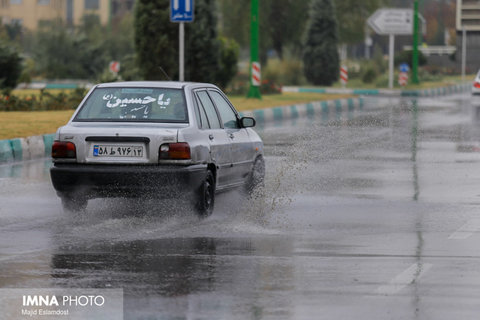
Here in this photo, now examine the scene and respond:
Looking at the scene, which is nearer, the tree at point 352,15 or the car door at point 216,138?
the car door at point 216,138

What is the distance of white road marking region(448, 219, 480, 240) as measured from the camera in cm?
1079

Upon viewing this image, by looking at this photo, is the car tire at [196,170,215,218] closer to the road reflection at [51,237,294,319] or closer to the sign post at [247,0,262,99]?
the road reflection at [51,237,294,319]

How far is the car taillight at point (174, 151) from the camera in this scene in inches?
457

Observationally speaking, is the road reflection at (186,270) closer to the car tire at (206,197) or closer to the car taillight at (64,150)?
the car tire at (206,197)

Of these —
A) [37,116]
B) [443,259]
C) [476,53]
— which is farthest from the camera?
[476,53]

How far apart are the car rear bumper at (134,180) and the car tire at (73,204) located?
1.25 feet

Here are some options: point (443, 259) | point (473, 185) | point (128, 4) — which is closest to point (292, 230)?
point (443, 259)

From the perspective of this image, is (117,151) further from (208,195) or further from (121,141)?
(208,195)

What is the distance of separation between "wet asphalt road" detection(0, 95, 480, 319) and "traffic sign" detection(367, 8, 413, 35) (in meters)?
42.4

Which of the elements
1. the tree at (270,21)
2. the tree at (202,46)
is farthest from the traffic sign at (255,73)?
the tree at (270,21)

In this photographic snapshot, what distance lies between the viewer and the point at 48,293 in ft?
25.9

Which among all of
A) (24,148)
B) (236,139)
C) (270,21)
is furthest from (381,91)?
(236,139)

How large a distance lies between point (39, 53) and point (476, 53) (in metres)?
54.0

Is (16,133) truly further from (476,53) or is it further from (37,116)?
(476,53)
